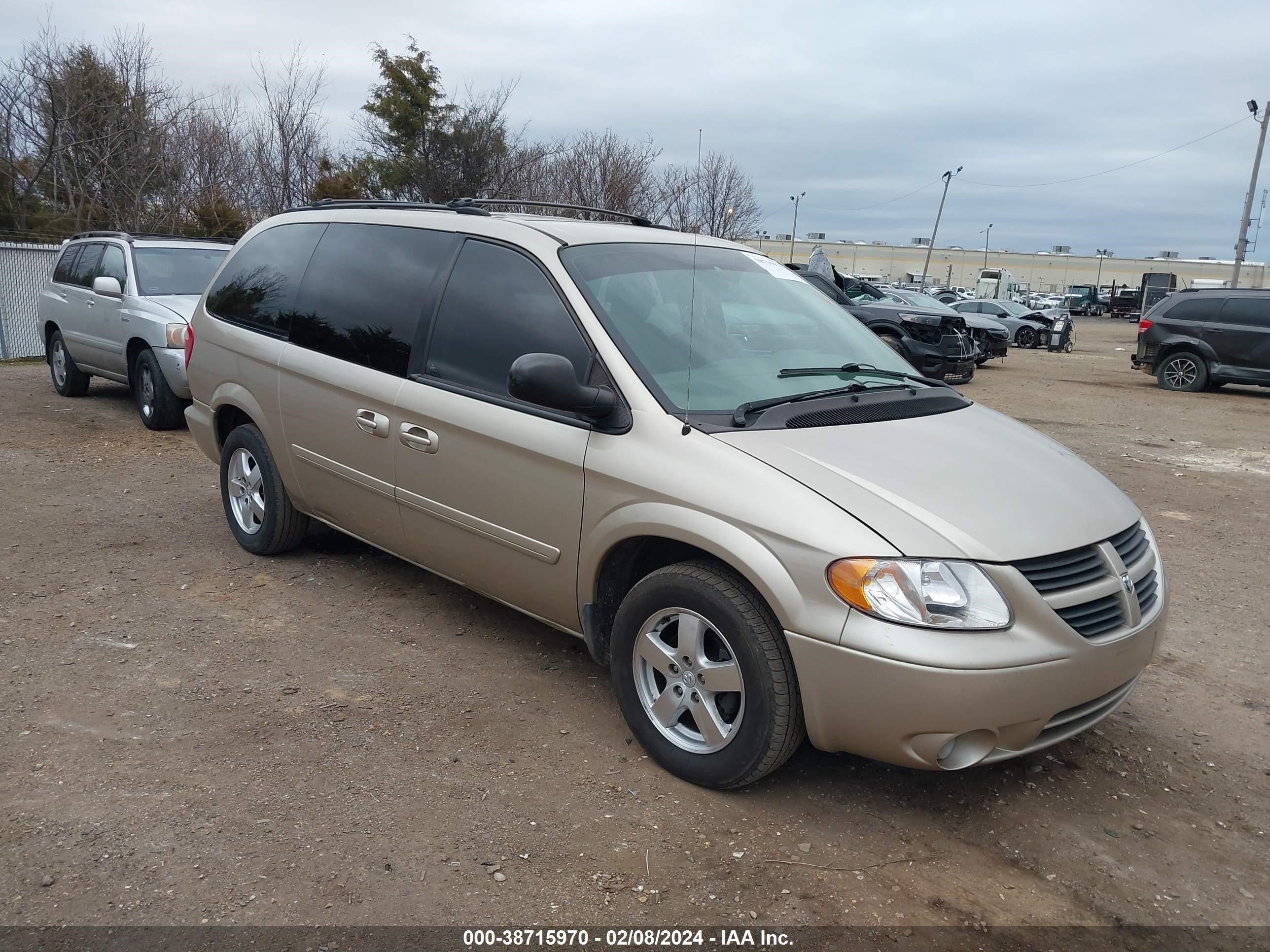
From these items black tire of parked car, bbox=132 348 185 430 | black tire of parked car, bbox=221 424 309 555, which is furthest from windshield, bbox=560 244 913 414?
black tire of parked car, bbox=132 348 185 430

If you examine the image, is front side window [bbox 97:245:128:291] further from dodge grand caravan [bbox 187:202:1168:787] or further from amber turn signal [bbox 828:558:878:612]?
amber turn signal [bbox 828:558:878:612]

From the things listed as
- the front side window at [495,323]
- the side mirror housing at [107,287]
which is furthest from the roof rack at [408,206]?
the side mirror housing at [107,287]

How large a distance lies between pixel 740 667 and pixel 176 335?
24.3ft

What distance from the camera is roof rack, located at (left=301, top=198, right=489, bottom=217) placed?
4410 mm

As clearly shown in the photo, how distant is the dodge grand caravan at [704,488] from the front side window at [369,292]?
0.04 feet

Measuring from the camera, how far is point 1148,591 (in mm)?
3301

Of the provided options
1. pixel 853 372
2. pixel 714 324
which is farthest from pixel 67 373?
pixel 853 372

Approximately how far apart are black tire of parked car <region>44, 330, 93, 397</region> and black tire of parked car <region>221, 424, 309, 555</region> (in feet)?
21.6

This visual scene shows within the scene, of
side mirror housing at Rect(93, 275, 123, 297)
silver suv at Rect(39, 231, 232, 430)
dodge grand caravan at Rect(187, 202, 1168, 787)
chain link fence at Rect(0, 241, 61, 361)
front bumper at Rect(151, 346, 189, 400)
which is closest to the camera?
dodge grand caravan at Rect(187, 202, 1168, 787)

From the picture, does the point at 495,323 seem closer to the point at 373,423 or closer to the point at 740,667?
the point at 373,423

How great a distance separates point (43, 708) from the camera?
3.68 meters

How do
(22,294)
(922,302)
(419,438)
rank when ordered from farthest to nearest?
(922,302)
(22,294)
(419,438)

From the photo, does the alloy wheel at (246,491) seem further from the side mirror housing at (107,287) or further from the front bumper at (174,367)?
the side mirror housing at (107,287)

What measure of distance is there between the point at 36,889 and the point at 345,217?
3294 millimetres
